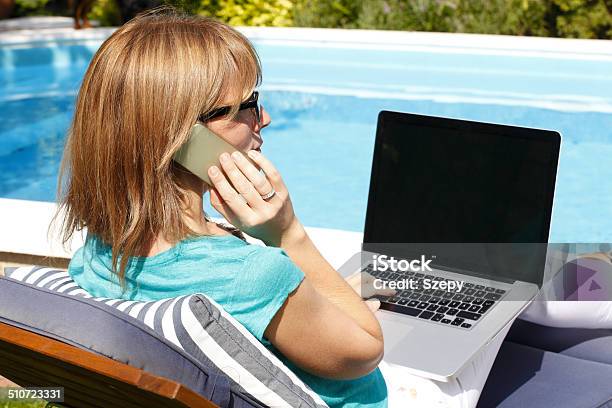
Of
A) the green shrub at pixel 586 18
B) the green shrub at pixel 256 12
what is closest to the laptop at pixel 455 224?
the green shrub at pixel 586 18

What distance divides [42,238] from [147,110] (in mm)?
2106

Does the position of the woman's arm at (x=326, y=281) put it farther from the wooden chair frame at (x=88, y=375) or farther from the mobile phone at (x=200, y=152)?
the wooden chair frame at (x=88, y=375)

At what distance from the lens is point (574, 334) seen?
9.05 feet

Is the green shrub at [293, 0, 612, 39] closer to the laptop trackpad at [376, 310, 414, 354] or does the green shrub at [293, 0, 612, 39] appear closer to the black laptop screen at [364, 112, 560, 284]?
the black laptop screen at [364, 112, 560, 284]

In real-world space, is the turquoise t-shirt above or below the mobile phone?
below

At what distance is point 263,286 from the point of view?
1.72 meters

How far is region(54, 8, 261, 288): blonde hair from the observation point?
5.82 ft

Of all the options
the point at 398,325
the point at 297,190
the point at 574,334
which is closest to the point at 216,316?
the point at 398,325

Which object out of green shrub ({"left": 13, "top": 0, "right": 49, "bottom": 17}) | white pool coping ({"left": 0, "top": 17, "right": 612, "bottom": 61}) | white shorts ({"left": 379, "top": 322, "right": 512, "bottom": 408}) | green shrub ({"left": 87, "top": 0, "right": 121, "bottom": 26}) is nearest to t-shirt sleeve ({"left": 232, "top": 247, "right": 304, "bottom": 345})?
white shorts ({"left": 379, "top": 322, "right": 512, "bottom": 408})

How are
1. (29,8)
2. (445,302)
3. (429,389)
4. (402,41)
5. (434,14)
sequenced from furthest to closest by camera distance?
(29,8) → (434,14) → (402,41) → (445,302) → (429,389)

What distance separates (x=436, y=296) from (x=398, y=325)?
0.22 meters

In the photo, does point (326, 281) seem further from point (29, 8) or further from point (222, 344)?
point (29, 8)

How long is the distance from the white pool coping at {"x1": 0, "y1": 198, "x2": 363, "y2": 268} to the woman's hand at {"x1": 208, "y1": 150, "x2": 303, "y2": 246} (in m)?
1.68

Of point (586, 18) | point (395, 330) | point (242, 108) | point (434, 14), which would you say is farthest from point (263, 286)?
point (434, 14)
